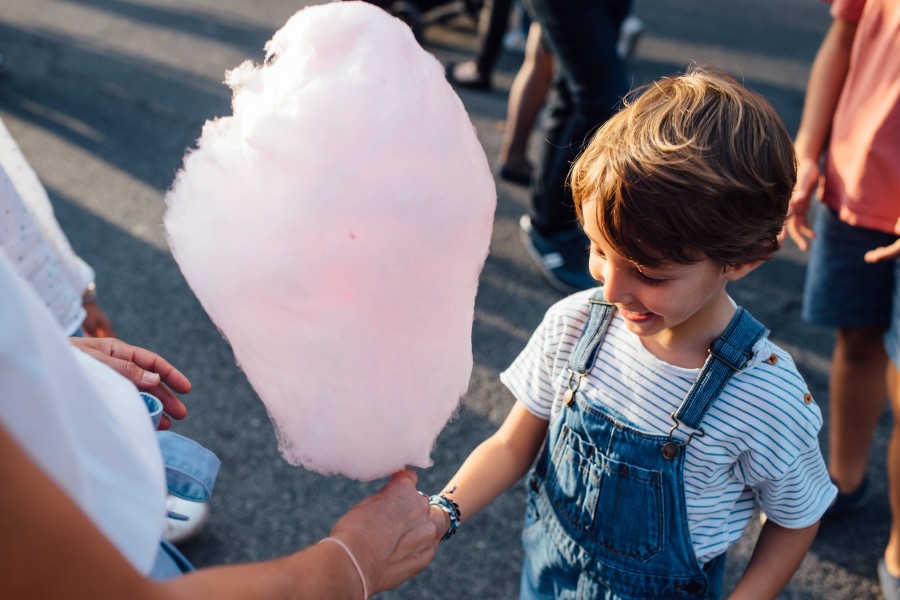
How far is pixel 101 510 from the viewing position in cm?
79

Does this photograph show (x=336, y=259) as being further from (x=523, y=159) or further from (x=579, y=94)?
(x=523, y=159)

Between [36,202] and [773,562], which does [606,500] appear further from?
[36,202]

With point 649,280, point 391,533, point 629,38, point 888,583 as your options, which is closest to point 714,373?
point 649,280

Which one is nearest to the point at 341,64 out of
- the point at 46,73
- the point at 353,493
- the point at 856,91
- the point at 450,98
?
the point at 450,98

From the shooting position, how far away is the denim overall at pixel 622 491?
1.23 meters

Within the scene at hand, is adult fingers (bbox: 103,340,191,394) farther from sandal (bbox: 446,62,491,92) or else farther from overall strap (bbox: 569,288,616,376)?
sandal (bbox: 446,62,491,92)

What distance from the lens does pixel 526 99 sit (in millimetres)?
3777

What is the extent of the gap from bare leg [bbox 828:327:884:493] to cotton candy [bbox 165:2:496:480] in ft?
4.57

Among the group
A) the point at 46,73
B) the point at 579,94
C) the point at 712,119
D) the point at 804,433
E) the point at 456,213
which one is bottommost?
the point at 46,73

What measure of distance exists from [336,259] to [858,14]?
149 cm

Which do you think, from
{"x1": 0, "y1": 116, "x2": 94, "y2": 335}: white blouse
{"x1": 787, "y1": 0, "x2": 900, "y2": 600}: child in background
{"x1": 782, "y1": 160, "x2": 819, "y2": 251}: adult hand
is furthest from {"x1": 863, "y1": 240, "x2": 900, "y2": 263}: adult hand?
{"x1": 0, "y1": 116, "x2": 94, "y2": 335}: white blouse

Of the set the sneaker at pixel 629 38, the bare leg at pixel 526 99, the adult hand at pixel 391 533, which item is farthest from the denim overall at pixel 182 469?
the sneaker at pixel 629 38

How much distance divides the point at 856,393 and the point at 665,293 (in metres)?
1.24

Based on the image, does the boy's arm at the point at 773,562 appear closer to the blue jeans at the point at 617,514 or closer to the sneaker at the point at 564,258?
the blue jeans at the point at 617,514
